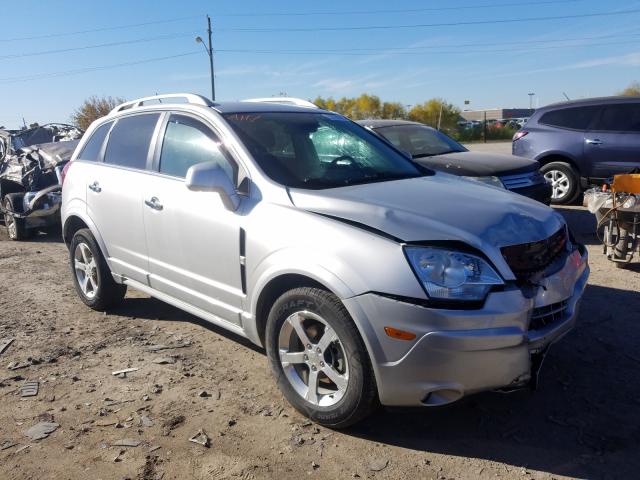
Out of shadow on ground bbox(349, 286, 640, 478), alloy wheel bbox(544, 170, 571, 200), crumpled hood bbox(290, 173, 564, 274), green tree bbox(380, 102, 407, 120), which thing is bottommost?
shadow on ground bbox(349, 286, 640, 478)

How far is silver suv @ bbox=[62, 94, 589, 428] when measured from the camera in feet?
9.01

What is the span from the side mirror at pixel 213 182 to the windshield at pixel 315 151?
25cm

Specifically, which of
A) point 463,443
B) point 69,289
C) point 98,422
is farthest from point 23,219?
point 463,443

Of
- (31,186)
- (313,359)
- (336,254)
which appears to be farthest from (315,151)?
(31,186)

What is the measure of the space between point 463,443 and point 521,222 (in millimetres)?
1230

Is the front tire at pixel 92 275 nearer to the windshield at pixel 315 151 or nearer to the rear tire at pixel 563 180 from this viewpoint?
the windshield at pixel 315 151

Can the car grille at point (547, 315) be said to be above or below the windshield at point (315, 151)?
below

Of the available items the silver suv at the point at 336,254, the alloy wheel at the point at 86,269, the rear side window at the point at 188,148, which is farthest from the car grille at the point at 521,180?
the alloy wheel at the point at 86,269

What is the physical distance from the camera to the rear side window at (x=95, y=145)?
5.17m

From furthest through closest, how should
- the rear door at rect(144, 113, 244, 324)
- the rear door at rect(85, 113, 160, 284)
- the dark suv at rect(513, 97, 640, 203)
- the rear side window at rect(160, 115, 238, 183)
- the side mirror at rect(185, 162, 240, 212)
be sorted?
the dark suv at rect(513, 97, 640, 203) → the rear door at rect(85, 113, 160, 284) → the rear side window at rect(160, 115, 238, 183) → the rear door at rect(144, 113, 244, 324) → the side mirror at rect(185, 162, 240, 212)

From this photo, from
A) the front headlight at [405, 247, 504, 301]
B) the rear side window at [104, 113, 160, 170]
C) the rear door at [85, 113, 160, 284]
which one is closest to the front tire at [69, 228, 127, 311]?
the rear door at [85, 113, 160, 284]

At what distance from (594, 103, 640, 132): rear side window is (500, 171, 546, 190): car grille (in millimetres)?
2717

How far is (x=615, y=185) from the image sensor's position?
5707 millimetres

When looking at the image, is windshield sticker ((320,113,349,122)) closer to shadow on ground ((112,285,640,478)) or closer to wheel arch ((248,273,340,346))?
wheel arch ((248,273,340,346))
